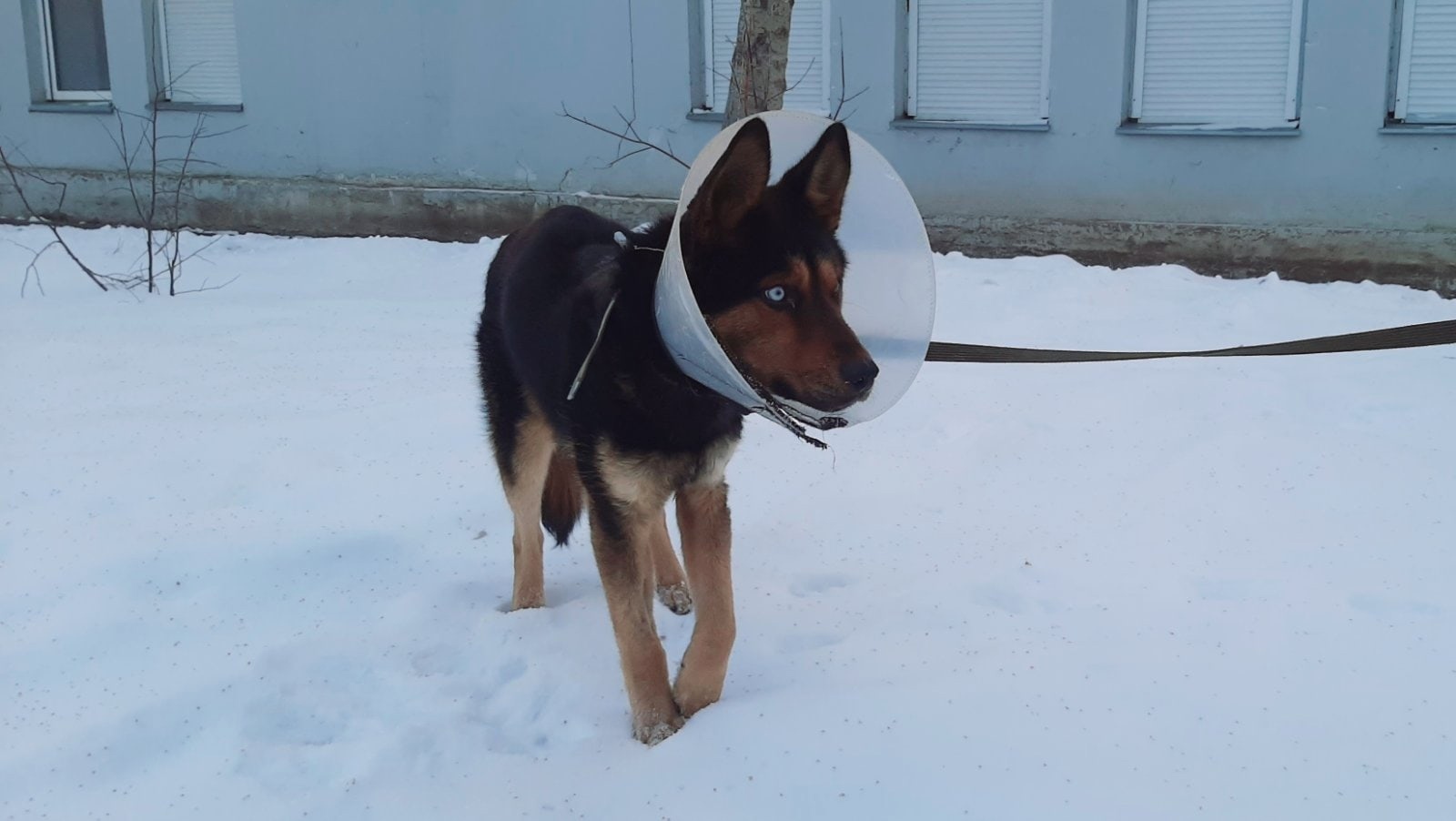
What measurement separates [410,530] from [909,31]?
678 cm

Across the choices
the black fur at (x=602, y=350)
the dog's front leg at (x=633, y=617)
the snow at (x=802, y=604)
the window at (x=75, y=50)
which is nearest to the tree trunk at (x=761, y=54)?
the snow at (x=802, y=604)

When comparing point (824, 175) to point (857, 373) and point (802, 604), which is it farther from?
point (802, 604)

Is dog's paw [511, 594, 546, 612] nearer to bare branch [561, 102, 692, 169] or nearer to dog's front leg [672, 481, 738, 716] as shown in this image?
dog's front leg [672, 481, 738, 716]

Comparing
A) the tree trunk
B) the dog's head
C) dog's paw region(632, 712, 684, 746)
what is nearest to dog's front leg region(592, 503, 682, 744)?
dog's paw region(632, 712, 684, 746)

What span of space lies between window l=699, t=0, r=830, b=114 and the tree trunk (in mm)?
4252

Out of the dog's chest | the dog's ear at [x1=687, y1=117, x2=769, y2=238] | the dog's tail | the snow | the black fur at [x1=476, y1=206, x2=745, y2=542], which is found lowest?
the snow

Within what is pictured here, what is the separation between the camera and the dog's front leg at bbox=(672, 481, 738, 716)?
3188 millimetres

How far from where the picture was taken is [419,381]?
6391 mm

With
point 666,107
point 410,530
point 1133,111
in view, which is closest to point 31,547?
point 410,530

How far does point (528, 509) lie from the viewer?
394cm

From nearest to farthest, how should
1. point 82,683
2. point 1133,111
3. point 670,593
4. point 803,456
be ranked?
point 82,683
point 670,593
point 803,456
point 1133,111

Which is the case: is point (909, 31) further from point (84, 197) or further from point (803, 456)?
point (84, 197)

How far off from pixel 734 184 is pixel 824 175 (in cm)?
36

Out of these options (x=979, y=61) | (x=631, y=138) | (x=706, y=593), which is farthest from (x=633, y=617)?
(x=979, y=61)
